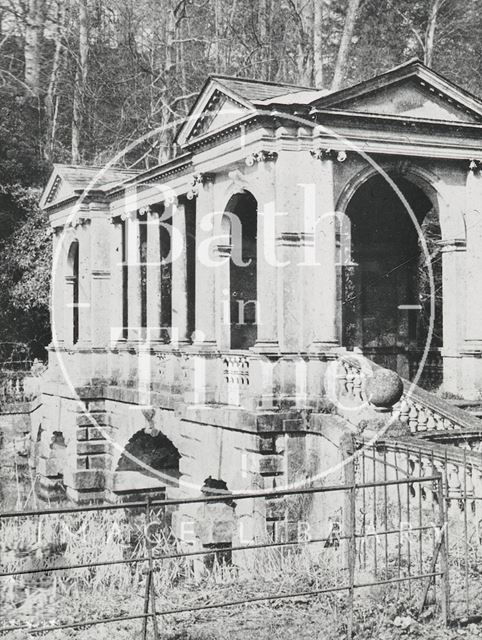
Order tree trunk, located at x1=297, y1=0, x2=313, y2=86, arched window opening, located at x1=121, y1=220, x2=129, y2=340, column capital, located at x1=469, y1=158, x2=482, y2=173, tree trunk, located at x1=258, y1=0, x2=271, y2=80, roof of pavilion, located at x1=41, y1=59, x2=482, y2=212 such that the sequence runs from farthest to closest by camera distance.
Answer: tree trunk, located at x1=258, y1=0, x2=271, y2=80
tree trunk, located at x1=297, y1=0, x2=313, y2=86
arched window opening, located at x1=121, y1=220, x2=129, y2=340
column capital, located at x1=469, y1=158, x2=482, y2=173
roof of pavilion, located at x1=41, y1=59, x2=482, y2=212

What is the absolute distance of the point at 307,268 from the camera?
1316 cm

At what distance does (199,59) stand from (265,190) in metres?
18.2

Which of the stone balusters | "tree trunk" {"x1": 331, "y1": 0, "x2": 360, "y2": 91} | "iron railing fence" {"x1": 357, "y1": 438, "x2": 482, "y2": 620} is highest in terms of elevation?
"tree trunk" {"x1": 331, "y1": 0, "x2": 360, "y2": 91}

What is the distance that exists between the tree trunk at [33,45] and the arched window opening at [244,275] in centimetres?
1533

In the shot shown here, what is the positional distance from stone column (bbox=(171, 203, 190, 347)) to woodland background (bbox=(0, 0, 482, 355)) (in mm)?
9378

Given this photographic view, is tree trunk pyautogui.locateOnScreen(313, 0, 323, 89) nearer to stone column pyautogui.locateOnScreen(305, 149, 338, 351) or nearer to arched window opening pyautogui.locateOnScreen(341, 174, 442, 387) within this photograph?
arched window opening pyautogui.locateOnScreen(341, 174, 442, 387)

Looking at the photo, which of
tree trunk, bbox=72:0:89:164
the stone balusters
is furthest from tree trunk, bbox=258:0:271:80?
the stone balusters

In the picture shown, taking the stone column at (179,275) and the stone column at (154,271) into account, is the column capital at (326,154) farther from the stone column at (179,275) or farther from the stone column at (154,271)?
the stone column at (154,271)

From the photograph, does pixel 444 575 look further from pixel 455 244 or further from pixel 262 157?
pixel 455 244

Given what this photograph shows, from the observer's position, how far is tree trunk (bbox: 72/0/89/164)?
2878cm

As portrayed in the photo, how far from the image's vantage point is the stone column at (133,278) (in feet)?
63.0

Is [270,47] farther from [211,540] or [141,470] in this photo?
[211,540]

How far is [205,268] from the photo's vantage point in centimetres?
1497

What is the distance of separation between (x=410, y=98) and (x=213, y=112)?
3.12 meters
